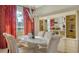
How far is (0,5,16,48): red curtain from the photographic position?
2059 millimetres

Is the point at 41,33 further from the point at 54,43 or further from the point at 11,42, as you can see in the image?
the point at 11,42

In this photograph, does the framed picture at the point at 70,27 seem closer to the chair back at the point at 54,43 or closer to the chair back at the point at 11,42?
the chair back at the point at 54,43

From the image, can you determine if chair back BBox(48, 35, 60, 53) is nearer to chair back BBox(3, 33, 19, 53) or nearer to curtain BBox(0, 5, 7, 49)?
chair back BBox(3, 33, 19, 53)

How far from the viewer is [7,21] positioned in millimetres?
2160

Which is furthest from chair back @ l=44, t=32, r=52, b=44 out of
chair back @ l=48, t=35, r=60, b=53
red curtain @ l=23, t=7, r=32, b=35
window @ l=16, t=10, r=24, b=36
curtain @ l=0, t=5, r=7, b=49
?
curtain @ l=0, t=5, r=7, b=49

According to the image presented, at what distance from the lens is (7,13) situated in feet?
7.14

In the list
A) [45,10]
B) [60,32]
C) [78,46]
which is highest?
[45,10]

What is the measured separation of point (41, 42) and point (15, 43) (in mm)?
493

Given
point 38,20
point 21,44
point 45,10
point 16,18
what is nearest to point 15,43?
point 21,44

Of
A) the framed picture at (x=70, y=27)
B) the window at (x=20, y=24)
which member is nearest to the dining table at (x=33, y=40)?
the window at (x=20, y=24)
